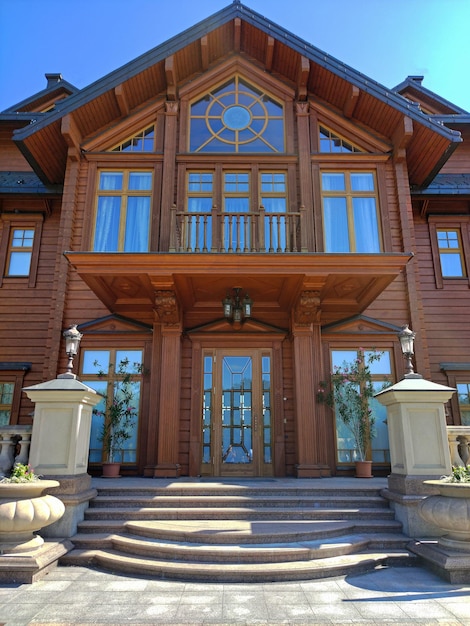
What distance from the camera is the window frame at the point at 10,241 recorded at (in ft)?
31.8

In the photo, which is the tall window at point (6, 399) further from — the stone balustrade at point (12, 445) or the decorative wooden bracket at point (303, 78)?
the decorative wooden bracket at point (303, 78)

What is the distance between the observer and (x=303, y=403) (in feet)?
25.9

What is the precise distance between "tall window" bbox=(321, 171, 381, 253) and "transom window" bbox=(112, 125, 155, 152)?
139 inches

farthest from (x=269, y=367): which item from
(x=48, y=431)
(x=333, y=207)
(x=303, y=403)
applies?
(x=48, y=431)

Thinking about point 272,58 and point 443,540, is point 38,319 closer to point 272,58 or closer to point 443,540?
point 272,58

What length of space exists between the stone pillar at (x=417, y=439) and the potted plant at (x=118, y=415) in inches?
173

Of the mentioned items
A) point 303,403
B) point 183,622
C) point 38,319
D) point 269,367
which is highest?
point 38,319

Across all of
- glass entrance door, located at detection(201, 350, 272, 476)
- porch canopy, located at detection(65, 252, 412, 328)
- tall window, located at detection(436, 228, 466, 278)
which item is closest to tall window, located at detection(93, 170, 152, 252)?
porch canopy, located at detection(65, 252, 412, 328)

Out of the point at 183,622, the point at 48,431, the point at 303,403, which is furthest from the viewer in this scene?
the point at 303,403

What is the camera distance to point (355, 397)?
26.4 ft

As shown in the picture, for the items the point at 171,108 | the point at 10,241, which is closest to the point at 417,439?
the point at 171,108

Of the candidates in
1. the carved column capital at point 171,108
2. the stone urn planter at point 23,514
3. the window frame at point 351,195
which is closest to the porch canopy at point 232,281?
the window frame at point 351,195

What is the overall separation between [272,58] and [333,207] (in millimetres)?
3527

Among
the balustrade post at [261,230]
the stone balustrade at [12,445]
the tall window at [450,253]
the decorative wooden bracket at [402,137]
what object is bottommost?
the stone balustrade at [12,445]
